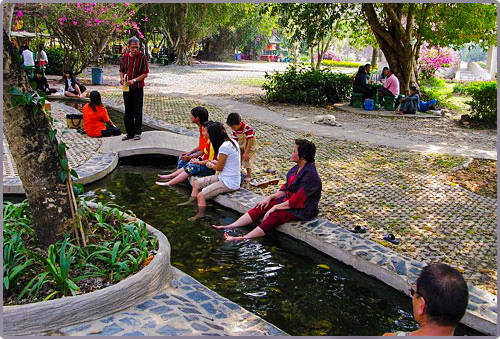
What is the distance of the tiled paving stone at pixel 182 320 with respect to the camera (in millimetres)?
3828

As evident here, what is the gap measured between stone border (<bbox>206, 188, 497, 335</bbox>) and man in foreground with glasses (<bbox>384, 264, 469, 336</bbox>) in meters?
1.55

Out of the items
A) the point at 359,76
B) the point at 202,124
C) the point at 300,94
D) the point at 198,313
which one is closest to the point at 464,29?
the point at 359,76

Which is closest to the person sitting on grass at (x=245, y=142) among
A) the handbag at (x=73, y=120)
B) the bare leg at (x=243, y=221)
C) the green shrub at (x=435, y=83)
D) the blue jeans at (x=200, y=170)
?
the blue jeans at (x=200, y=170)

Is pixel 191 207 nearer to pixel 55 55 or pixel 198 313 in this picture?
pixel 198 313

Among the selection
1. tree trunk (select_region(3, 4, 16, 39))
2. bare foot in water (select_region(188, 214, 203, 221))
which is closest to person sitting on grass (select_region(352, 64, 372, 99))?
bare foot in water (select_region(188, 214, 203, 221))

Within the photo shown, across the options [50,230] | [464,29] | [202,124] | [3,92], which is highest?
[464,29]

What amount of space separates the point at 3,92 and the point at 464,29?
15768 millimetres

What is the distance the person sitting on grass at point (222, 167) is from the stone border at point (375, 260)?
1251 millimetres

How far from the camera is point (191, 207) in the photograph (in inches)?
287

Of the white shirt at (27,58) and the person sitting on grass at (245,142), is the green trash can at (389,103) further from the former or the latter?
the white shirt at (27,58)

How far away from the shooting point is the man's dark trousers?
9.75 metres

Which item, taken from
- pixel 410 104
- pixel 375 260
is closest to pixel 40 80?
pixel 410 104

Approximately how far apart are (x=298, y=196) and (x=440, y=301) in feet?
10.7

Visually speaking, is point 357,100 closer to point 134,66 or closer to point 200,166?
point 134,66
